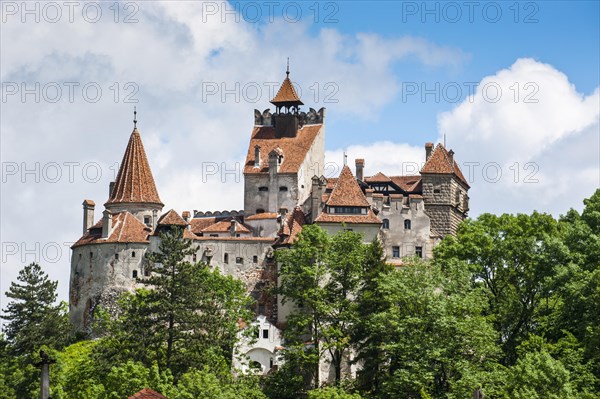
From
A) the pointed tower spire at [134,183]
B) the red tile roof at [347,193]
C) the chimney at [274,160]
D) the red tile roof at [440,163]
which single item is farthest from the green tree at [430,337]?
the pointed tower spire at [134,183]

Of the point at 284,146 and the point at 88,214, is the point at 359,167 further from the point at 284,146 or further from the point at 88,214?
the point at 88,214

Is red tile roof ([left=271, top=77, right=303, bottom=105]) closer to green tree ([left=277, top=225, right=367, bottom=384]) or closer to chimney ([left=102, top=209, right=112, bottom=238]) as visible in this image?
chimney ([left=102, top=209, right=112, bottom=238])

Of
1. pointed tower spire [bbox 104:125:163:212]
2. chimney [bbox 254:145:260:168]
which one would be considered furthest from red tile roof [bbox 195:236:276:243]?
chimney [bbox 254:145:260:168]

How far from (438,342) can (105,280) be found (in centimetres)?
3493

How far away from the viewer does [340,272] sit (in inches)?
3334

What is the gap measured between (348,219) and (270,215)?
9.33 m

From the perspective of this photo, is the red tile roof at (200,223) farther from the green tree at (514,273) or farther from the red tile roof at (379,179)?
the green tree at (514,273)

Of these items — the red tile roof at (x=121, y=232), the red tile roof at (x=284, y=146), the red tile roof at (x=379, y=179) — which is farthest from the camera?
the red tile roof at (x=284, y=146)

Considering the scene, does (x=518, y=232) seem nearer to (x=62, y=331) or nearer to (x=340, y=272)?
(x=340, y=272)

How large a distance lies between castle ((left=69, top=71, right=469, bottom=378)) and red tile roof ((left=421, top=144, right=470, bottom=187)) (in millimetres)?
77

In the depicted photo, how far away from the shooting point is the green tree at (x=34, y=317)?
92.4 meters

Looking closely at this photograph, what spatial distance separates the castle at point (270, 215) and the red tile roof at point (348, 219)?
71 millimetres

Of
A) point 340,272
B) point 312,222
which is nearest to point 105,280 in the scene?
point 312,222

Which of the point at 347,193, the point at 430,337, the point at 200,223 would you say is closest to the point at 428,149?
the point at 347,193
